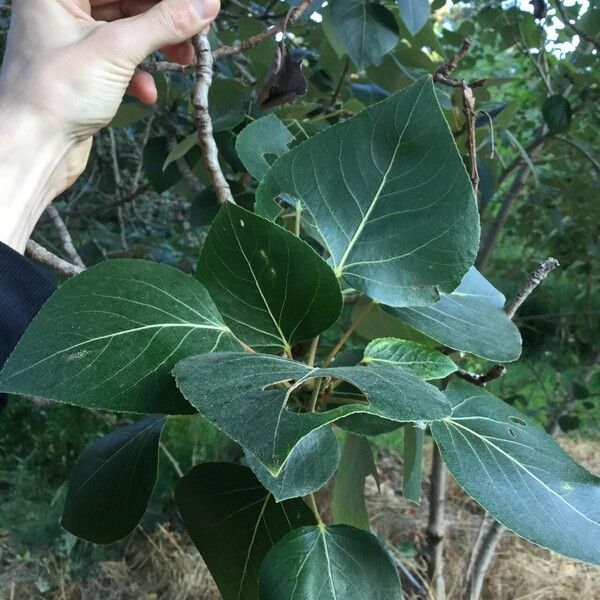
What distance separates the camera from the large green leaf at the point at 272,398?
0.24 m

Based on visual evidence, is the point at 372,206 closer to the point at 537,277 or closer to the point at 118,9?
the point at 537,277

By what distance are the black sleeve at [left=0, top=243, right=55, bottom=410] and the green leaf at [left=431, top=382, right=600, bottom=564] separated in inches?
9.5

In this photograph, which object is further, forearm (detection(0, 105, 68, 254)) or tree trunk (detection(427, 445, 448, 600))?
tree trunk (detection(427, 445, 448, 600))

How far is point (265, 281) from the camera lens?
332 millimetres

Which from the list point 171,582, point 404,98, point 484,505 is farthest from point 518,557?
point 404,98

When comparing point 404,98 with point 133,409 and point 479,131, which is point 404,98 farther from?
point 479,131

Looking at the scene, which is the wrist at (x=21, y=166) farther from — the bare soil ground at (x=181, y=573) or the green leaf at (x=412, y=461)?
the bare soil ground at (x=181, y=573)

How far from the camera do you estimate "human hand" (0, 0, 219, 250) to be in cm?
49

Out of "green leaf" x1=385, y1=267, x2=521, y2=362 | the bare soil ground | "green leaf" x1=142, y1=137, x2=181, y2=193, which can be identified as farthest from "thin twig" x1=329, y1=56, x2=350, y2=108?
the bare soil ground

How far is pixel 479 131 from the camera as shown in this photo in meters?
0.86

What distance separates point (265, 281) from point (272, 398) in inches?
A: 3.4

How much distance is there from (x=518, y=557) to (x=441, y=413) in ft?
3.40

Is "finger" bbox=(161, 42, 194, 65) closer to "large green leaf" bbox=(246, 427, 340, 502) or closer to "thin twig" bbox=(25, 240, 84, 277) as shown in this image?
"thin twig" bbox=(25, 240, 84, 277)

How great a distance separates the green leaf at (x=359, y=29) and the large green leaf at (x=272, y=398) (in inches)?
17.6
